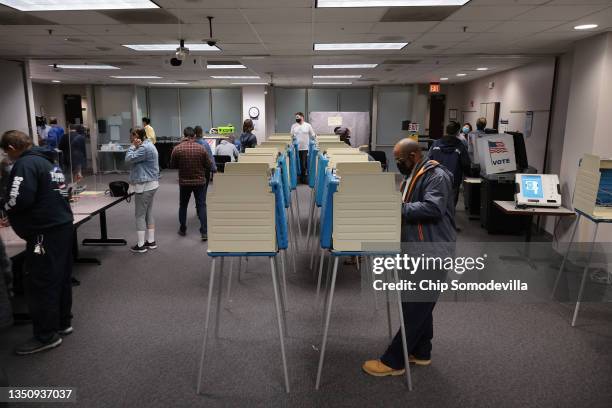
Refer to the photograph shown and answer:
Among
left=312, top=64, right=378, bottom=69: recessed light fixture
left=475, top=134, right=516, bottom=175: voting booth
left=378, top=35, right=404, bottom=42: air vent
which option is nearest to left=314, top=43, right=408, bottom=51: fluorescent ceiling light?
left=378, top=35, right=404, bottom=42: air vent

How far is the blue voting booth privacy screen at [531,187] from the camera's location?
188 inches

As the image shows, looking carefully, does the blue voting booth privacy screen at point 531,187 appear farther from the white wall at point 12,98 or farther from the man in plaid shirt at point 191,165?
the white wall at point 12,98

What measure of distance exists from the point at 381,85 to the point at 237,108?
484 centimetres

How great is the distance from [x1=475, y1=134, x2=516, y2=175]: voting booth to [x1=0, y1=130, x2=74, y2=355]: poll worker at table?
554cm

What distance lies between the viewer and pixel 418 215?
8.56 ft

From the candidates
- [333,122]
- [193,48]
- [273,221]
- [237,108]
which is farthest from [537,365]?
[237,108]

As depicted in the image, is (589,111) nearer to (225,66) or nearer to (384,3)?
(384,3)

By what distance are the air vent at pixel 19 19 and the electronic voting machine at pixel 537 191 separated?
538 cm

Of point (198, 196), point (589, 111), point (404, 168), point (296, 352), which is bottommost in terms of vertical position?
point (296, 352)

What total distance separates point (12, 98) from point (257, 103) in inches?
291

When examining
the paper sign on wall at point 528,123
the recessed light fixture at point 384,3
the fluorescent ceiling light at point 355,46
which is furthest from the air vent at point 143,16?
the paper sign on wall at point 528,123

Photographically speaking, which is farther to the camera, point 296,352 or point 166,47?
point 166,47

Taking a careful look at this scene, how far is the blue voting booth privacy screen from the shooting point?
478 centimetres

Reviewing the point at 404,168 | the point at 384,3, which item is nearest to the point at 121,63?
the point at 384,3
